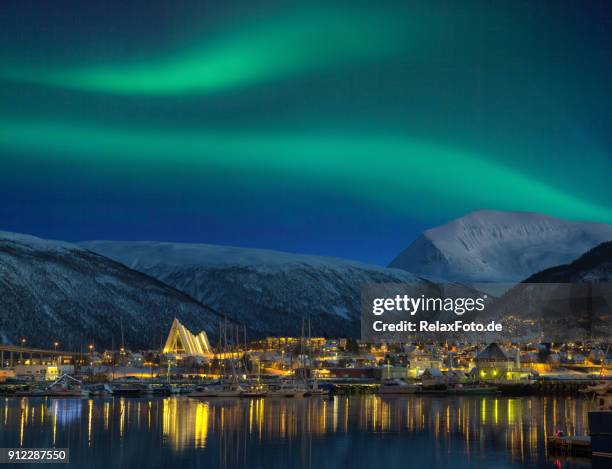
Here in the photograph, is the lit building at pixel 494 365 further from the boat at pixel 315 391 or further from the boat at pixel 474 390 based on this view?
the boat at pixel 315 391

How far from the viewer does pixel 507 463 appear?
Result: 40.5 metres

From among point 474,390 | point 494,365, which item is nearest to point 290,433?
point 474,390

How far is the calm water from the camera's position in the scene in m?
41.4

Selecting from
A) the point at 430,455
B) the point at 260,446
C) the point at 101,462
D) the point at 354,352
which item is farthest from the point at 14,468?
the point at 354,352

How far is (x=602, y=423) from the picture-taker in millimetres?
38281

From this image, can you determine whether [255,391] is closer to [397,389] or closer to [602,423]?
[397,389]

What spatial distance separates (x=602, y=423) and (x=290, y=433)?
20.0m

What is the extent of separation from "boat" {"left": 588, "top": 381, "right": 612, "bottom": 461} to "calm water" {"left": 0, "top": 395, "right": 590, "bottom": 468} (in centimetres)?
95

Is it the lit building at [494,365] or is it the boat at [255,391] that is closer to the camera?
the boat at [255,391]

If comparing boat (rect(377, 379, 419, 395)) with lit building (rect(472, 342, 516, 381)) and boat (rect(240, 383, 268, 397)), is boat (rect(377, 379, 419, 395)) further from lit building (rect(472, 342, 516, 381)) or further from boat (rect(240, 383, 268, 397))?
lit building (rect(472, 342, 516, 381))

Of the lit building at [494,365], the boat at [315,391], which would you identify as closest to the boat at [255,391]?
the boat at [315,391]

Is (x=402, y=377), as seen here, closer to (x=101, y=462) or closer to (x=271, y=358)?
(x=271, y=358)

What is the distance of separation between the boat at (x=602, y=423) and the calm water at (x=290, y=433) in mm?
954

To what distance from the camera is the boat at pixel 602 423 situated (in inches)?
1486
